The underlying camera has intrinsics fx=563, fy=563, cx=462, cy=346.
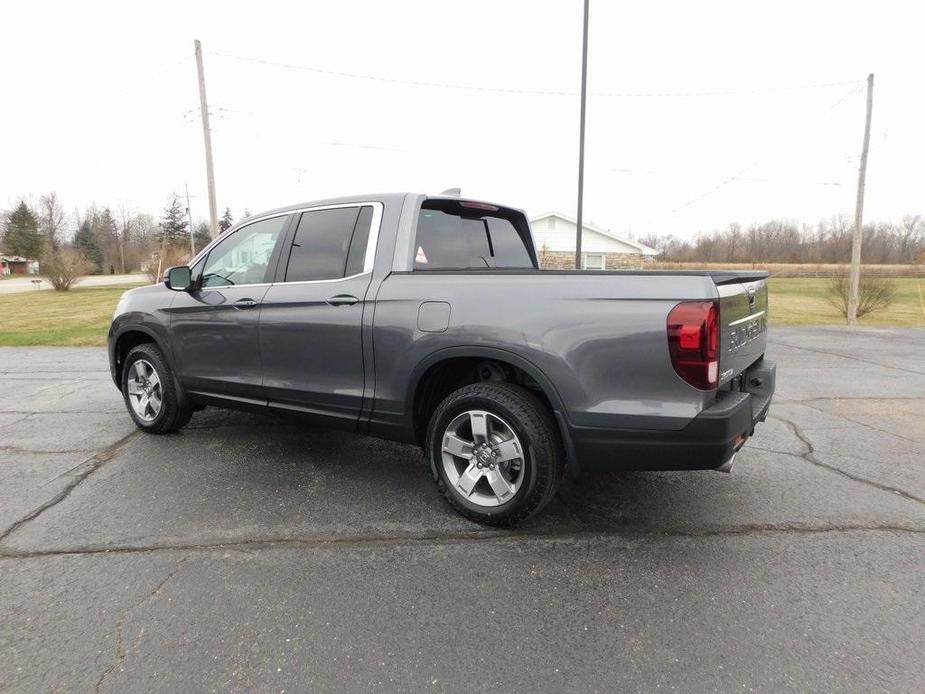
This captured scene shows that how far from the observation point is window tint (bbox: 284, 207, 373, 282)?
359 cm

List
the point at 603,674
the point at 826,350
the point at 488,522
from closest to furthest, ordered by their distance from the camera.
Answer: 1. the point at 603,674
2. the point at 488,522
3. the point at 826,350

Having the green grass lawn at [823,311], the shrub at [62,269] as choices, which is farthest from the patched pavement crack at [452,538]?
the shrub at [62,269]

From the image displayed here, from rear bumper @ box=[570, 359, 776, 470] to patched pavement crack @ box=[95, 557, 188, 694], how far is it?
2.02 m

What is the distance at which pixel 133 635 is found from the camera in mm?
2229

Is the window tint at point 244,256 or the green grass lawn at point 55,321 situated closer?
the window tint at point 244,256

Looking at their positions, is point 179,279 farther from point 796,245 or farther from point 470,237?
point 796,245

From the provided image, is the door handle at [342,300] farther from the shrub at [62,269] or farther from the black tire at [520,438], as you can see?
the shrub at [62,269]

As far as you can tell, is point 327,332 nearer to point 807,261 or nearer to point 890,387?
point 890,387

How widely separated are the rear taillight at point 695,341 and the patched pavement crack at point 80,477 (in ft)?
11.7

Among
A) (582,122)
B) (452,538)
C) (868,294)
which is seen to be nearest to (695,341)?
(452,538)

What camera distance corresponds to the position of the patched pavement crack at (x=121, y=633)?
2025 mm

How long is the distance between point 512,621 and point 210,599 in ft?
4.30

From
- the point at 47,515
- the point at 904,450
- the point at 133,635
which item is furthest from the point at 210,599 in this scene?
the point at 904,450

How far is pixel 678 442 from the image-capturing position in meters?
2.60
